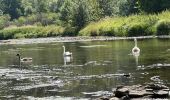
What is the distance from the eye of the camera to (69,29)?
120562mm

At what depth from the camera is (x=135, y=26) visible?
89.9m

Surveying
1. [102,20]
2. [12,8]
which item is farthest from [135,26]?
[12,8]

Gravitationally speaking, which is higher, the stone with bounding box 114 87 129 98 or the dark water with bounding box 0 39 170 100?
the stone with bounding box 114 87 129 98

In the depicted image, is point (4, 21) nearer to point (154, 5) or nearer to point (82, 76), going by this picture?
point (154, 5)

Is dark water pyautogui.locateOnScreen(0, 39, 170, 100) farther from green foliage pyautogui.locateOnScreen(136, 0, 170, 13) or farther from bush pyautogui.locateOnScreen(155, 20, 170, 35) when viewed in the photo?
green foliage pyautogui.locateOnScreen(136, 0, 170, 13)

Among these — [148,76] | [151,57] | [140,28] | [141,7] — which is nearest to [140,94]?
[148,76]

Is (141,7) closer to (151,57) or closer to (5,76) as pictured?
(151,57)

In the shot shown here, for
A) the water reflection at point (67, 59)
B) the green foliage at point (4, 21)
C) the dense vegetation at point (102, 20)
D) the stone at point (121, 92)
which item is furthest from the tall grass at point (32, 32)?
the stone at point (121, 92)

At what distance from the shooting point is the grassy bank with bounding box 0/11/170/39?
84450 mm

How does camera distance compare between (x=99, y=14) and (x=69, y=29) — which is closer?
(x=69, y=29)

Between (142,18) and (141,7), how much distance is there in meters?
19.6

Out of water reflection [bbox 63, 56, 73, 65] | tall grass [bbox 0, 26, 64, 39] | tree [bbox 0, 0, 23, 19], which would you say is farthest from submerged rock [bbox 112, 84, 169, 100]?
tree [bbox 0, 0, 23, 19]

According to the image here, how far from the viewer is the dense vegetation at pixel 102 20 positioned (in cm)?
8990

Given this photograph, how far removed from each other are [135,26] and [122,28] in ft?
14.8
